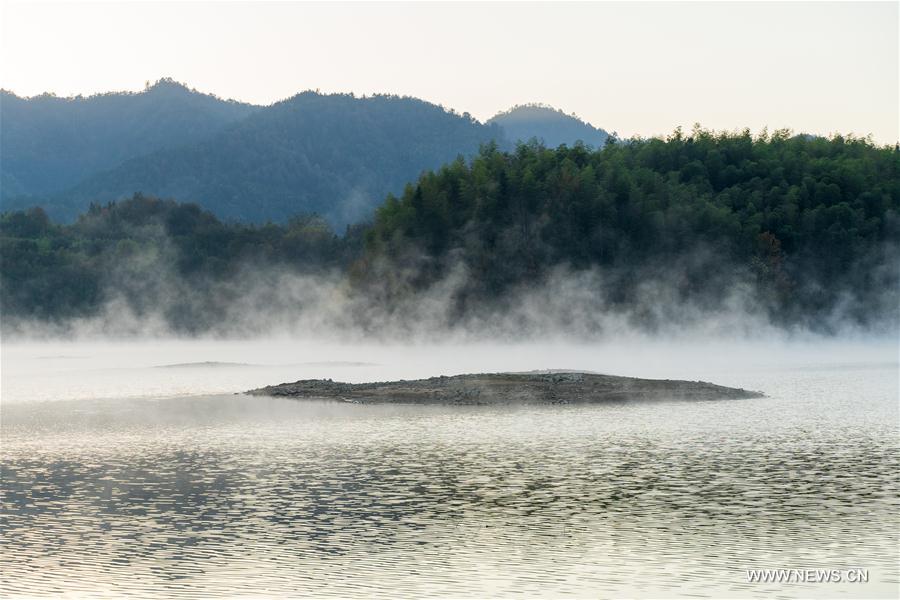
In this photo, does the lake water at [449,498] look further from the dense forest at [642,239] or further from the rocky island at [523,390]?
the dense forest at [642,239]

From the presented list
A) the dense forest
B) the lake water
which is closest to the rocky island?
the lake water

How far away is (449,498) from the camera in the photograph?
3309 cm

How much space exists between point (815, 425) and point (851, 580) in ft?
94.9

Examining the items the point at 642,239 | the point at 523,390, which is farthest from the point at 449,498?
the point at 642,239

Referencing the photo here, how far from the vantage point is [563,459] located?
4072 cm

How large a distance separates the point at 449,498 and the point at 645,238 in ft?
330

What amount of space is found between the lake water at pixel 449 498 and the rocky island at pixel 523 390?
3.26m

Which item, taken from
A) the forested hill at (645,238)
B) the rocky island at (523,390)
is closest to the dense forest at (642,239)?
the forested hill at (645,238)

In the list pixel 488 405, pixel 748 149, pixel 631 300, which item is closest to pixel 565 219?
pixel 631 300

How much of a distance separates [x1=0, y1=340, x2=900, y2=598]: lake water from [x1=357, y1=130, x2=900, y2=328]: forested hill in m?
61.3

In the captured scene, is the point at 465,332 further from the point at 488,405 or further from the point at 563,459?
the point at 563,459

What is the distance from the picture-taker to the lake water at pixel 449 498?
24094mm

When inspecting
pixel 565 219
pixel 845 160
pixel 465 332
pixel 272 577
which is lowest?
pixel 272 577

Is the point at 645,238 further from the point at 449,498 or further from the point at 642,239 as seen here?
the point at 449,498
